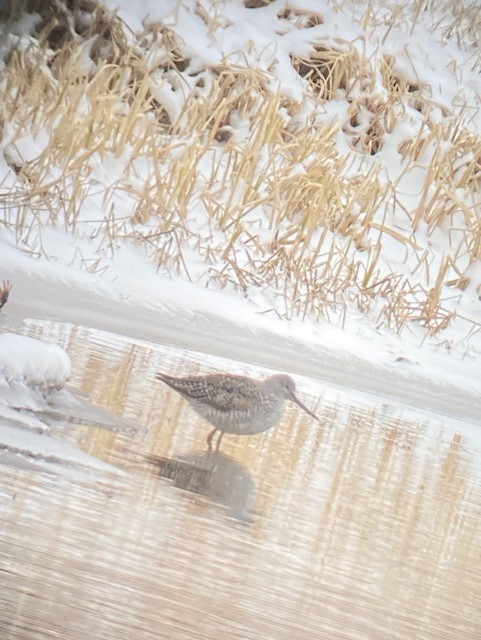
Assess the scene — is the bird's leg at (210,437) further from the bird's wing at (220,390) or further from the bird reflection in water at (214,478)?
the bird reflection in water at (214,478)

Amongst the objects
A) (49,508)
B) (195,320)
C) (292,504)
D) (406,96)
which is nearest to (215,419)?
(292,504)

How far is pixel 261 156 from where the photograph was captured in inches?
450

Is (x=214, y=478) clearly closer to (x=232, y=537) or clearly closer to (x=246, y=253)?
(x=232, y=537)

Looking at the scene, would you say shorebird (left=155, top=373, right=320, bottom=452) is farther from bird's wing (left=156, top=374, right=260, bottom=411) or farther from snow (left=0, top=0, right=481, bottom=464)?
snow (left=0, top=0, right=481, bottom=464)

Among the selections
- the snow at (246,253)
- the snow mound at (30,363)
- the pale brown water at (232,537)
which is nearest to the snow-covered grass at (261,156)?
the snow at (246,253)

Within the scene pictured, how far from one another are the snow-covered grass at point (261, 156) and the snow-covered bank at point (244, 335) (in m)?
0.12

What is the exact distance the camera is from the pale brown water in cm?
282

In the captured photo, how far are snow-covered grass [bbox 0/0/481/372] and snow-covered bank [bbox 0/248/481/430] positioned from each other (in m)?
0.12

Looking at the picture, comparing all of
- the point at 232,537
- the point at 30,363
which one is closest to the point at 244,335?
the point at 30,363

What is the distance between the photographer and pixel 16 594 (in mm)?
2643

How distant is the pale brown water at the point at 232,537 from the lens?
2818mm

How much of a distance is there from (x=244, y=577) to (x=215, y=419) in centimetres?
204

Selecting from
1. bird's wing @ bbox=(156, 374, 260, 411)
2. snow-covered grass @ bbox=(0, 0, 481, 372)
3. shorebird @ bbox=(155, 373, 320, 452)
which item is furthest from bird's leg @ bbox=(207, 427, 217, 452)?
snow-covered grass @ bbox=(0, 0, 481, 372)

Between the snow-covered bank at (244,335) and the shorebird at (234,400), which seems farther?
the snow-covered bank at (244,335)
